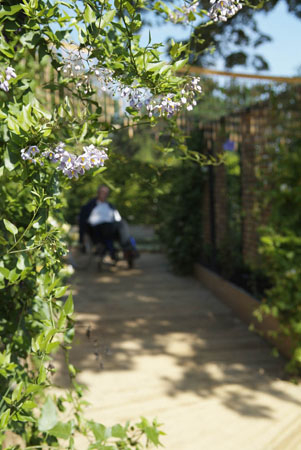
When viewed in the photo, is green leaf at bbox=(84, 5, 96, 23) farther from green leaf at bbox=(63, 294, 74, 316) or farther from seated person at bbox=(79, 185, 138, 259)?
seated person at bbox=(79, 185, 138, 259)

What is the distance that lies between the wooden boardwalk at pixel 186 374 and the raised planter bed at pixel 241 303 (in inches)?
4.4

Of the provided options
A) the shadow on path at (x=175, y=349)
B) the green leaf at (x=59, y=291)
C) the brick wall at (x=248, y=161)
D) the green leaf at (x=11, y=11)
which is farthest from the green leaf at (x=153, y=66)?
the brick wall at (x=248, y=161)

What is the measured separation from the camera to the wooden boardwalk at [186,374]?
281cm

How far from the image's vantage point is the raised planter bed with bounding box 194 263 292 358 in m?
3.97

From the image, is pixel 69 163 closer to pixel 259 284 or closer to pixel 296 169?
pixel 296 169

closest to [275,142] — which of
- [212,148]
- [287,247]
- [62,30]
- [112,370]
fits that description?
[287,247]

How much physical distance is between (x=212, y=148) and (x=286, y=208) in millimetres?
2762

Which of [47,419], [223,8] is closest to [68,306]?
[47,419]

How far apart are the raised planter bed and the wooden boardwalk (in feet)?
0.36

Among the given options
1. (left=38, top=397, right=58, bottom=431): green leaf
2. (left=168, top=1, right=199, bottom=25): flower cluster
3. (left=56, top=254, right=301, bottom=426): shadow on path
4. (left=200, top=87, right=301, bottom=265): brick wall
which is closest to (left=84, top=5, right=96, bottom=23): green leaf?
(left=168, top=1, right=199, bottom=25): flower cluster

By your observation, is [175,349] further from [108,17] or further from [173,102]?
[108,17]

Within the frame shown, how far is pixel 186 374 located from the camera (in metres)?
3.62

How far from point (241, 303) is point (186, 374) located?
5.22 feet

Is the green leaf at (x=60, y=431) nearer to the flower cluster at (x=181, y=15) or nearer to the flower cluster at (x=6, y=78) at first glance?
the flower cluster at (x=6, y=78)
